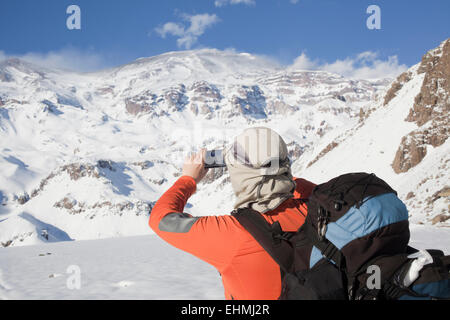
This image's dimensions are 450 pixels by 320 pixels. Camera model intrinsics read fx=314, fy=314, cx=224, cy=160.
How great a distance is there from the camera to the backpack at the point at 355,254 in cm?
163

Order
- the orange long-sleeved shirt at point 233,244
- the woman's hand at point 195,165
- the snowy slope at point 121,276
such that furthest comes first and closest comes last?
the snowy slope at point 121,276 → the woman's hand at point 195,165 → the orange long-sleeved shirt at point 233,244

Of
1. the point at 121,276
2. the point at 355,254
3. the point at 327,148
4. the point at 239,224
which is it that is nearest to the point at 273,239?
the point at 239,224

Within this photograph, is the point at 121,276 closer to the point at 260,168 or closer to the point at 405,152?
the point at 260,168

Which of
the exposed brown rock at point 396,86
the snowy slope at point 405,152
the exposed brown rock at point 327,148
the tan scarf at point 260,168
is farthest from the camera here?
the exposed brown rock at point 327,148

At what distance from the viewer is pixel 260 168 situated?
202 cm

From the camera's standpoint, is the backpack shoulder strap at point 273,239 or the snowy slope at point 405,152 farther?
the snowy slope at point 405,152

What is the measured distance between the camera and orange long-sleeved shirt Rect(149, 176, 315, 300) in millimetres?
1812

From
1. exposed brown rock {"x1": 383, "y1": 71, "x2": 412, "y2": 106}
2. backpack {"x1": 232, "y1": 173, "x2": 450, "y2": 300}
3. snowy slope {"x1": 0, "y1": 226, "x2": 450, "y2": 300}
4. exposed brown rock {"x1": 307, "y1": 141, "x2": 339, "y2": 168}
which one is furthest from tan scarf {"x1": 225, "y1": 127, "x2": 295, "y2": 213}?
exposed brown rock {"x1": 383, "y1": 71, "x2": 412, "y2": 106}

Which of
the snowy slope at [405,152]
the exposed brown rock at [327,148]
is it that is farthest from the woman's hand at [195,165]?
the exposed brown rock at [327,148]

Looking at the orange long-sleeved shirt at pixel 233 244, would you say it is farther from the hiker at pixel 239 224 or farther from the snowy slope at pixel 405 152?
the snowy slope at pixel 405 152

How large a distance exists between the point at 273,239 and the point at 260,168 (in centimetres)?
48

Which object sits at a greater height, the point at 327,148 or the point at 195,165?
the point at 195,165
